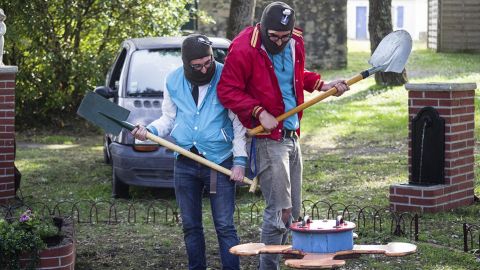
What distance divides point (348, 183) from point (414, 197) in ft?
6.84

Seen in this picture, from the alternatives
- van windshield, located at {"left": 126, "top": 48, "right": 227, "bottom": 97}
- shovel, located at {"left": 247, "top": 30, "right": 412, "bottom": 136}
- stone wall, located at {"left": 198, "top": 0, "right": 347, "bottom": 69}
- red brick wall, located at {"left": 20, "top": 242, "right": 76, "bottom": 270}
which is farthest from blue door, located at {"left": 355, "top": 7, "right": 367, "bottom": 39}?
red brick wall, located at {"left": 20, "top": 242, "right": 76, "bottom": 270}

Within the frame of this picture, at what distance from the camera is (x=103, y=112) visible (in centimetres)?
687

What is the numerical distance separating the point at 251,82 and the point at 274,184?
635 millimetres

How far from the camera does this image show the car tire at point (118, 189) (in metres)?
10.7

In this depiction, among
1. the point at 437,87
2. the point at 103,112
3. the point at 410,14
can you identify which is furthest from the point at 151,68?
the point at 410,14

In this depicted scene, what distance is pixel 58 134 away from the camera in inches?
682

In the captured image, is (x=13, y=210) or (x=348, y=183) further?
(x=348, y=183)

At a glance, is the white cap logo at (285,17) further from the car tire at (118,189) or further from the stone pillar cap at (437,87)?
the car tire at (118,189)

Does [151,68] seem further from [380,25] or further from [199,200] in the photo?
[380,25]

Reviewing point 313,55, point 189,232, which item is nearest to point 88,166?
point 189,232

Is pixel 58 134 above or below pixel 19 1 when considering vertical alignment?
below

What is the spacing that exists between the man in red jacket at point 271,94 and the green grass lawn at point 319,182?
114 centimetres

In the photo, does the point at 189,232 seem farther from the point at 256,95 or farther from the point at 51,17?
the point at 51,17

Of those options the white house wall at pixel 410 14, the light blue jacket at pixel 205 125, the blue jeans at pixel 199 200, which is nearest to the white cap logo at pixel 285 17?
the light blue jacket at pixel 205 125
